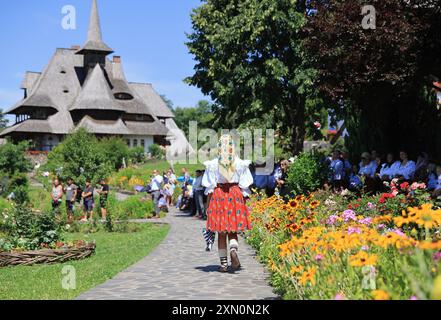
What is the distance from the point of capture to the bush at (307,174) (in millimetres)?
17109

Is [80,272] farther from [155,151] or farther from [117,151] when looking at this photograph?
[155,151]

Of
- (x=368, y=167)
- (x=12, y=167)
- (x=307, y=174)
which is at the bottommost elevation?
(x=307, y=174)

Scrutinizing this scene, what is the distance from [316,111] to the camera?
1216 inches

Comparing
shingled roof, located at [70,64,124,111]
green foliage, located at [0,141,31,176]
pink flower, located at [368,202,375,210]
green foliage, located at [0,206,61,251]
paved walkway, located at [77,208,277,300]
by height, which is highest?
shingled roof, located at [70,64,124,111]

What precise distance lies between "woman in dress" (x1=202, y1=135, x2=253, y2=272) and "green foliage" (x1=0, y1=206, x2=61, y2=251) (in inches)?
171

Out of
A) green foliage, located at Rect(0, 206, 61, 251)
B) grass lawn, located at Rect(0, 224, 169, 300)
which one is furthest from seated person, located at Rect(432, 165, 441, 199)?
green foliage, located at Rect(0, 206, 61, 251)

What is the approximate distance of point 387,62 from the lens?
14656mm

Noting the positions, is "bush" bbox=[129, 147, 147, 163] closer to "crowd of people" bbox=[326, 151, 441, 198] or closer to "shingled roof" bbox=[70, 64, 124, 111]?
"shingled roof" bbox=[70, 64, 124, 111]

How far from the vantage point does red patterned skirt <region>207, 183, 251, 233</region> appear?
8844mm

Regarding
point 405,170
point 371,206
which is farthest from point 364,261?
point 405,170

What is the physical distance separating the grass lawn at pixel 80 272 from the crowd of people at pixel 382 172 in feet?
16.4

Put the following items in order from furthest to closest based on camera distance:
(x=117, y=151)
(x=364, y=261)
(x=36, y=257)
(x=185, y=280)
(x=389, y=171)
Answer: (x=117, y=151), (x=389, y=171), (x=36, y=257), (x=185, y=280), (x=364, y=261)

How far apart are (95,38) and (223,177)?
6447cm
